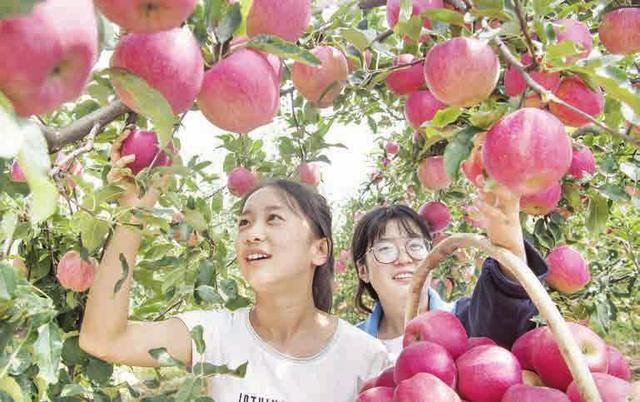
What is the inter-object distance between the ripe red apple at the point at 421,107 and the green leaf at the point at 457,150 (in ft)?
1.20

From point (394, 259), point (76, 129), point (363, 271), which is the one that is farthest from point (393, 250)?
point (76, 129)

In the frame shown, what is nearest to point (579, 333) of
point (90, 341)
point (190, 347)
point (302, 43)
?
point (302, 43)

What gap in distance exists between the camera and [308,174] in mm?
2182

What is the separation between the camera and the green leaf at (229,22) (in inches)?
25.2

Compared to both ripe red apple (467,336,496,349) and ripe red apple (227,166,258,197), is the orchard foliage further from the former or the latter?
ripe red apple (467,336,496,349)

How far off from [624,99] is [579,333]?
1.24 feet

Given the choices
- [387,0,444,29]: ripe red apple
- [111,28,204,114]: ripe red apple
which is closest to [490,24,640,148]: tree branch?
[387,0,444,29]: ripe red apple

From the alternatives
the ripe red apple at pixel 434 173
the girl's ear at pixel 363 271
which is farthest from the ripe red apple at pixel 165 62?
the girl's ear at pixel 363 271

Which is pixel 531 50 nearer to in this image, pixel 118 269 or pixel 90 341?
pixel 118 269

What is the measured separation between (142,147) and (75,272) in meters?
0.48

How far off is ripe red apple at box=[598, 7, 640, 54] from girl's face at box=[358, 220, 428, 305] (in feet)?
3.15

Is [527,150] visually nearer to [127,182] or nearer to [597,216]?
[127,182]

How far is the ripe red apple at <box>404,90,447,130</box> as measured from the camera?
4.00ft

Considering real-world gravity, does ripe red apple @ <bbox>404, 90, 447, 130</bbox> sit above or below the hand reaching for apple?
above
